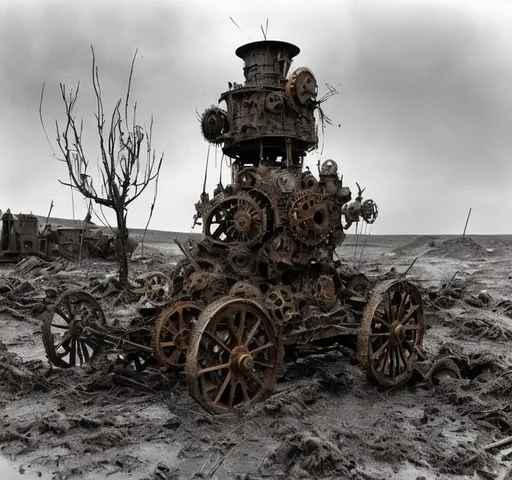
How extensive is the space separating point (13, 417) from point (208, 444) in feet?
8.86

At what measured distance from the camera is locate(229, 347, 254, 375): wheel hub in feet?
20.4

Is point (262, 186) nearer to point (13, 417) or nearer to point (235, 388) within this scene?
point (235, 388)

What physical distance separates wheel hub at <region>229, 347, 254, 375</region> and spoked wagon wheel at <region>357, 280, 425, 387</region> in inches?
70.4

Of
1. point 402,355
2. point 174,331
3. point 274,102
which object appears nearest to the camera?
point 174,331

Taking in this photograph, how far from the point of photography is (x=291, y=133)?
945 cm

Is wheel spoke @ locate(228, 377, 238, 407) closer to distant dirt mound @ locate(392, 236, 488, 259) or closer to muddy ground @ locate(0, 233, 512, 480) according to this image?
muddy ground @ locate(0, 233, 512, 480)

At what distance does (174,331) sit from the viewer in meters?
7.40

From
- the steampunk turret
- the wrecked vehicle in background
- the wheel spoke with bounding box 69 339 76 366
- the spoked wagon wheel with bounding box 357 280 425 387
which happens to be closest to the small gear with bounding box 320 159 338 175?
the steampunk turret

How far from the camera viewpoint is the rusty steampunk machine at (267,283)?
6.94 meters

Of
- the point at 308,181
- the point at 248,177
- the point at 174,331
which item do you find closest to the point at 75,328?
the point at 174,331

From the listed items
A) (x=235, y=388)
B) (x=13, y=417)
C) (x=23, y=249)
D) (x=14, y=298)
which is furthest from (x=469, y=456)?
(x=23, y=249)

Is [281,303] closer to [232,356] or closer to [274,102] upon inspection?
[232,356]

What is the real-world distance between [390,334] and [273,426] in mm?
2362

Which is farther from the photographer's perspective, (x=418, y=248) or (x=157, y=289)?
(x=418, y=248)
